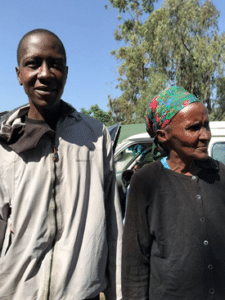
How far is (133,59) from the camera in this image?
2255 cm

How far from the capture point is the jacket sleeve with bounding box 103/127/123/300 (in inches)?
58.4

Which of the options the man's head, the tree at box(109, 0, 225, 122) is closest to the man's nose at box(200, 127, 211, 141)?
the man's head

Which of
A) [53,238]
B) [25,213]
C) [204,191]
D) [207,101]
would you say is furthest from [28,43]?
[207,101]

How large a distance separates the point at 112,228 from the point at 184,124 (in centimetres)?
66

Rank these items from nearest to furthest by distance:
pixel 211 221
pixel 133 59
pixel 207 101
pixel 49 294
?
1. pixel 49 294
2. pixel 211 221
3. pixel 207 101
4. pixel 133 59

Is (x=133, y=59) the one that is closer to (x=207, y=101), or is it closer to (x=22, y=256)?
(x=207, y=101)

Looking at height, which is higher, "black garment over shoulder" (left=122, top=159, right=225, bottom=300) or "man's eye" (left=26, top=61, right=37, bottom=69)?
"man's eye" (left=26, top=61, right=37, bottom=69)

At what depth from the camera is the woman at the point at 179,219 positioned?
138 centimetres

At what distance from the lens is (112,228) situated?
1.53 m

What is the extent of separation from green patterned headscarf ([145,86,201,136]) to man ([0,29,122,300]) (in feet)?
1.20

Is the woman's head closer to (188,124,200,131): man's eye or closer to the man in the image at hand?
(188,124,200,131): man's eye

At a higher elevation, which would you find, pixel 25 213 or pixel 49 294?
pixel 25 213

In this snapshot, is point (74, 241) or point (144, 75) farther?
point (144, 75)

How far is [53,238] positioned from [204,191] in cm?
77
